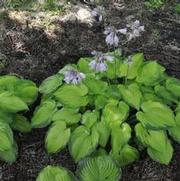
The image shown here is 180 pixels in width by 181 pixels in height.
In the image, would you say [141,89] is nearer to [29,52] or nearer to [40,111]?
[40,111]

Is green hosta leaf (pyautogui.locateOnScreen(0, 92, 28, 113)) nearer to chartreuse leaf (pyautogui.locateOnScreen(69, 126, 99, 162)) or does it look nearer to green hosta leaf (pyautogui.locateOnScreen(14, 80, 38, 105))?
green hosta leaf (pyautogui.locateOnScreen(14, 80, 38, 105))

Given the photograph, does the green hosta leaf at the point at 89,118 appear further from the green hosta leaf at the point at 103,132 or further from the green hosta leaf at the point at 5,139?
the green hosta leaf at the point at 5,139

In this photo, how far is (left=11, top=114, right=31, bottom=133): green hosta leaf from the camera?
527cm

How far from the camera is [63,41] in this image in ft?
21.8

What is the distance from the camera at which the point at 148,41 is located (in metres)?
6.68

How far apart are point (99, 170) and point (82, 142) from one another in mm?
501

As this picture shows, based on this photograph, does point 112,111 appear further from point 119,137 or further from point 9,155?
point 9,155

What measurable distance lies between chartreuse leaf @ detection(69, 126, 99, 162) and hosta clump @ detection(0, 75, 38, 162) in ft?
1.86

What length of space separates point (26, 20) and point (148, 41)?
1710 mm

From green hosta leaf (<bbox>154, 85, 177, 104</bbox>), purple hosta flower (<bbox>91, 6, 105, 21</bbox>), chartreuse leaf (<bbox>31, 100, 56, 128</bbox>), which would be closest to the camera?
chartreuse leaf (<bbox>31, 100, 56, 128</bbox>)

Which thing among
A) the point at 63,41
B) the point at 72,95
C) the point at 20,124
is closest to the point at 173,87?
the point at 72,95


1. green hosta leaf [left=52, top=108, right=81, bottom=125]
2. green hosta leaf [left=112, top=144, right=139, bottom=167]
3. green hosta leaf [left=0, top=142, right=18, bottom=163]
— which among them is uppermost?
green hosta leaf [left=52, top=108, right=81, bottom=125]

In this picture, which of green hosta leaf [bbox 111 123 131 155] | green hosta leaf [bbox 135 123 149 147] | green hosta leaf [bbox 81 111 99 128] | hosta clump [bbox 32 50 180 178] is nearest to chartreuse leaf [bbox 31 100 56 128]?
hosta clump [bbox 32 50 180 178]

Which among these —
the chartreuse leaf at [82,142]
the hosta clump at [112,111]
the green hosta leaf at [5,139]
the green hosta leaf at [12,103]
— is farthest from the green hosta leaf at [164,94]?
the green hosta leaf at [5,139]
